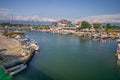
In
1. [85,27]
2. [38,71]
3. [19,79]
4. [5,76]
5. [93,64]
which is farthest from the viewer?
[85,27]

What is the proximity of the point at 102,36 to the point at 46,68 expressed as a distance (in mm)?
23597

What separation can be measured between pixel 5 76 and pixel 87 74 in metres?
7.29

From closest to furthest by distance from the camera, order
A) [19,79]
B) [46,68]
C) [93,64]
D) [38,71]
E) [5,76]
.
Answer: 1. [5,76]
2. [19,79]
3. [38,71]
4. [46,68]
5. [93,64]

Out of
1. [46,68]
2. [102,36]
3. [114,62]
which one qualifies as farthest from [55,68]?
[102,36]

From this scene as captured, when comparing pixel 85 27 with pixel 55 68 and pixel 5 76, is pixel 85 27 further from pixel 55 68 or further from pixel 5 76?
pixel 5 76

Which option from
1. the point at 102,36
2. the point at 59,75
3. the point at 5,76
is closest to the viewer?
the point at 5,76

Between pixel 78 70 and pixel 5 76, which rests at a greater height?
pixel 5 76

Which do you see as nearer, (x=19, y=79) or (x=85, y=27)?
(x=19, y=79)

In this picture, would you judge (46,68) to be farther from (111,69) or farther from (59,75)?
(111,69)

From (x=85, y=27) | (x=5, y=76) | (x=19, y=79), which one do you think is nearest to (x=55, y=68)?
(x=19, y=79)

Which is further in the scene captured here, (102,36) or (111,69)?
(102,36)

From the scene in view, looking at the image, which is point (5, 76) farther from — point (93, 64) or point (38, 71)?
point (93, 64)

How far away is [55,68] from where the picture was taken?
1241 cm

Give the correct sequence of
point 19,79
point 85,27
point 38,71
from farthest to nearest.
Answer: point 85,27 → point 38,71 → point 19,79
